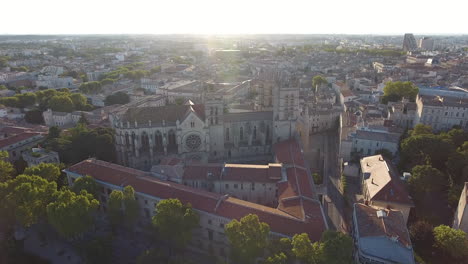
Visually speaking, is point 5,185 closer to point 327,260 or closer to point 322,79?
point 327,260

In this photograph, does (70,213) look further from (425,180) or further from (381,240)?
(425,180)

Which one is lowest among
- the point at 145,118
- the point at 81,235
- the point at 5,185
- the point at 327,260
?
the point at 81,235

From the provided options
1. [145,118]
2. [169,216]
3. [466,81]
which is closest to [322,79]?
[466,81]

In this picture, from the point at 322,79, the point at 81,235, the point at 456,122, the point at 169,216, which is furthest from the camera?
the point at 322,79

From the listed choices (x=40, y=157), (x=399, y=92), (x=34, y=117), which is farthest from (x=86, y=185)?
(x=399, y=92)

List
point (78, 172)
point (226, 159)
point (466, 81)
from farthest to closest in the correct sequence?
point (466, 81)
point (226, 159)
point (78, 172)

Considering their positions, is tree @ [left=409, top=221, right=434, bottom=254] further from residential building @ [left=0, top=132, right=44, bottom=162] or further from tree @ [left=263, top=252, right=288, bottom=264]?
residential building @ [left=0, top=132, right=44, bottom=162]

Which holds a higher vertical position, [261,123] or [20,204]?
[261,123]
